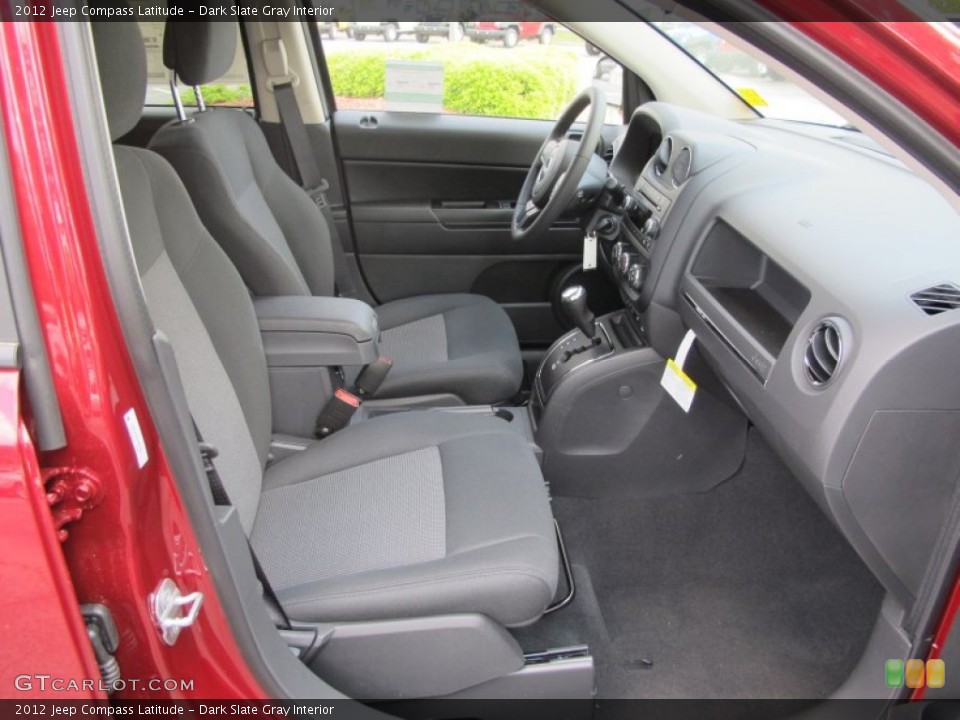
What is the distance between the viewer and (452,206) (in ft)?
8.93

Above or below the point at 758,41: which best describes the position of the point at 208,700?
below

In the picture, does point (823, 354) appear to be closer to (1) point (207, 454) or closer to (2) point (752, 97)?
(1) point (207, 454)

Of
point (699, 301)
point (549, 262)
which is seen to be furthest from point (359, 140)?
point (699, 301)

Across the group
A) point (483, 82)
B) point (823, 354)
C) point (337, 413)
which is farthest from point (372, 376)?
point (483, 82)

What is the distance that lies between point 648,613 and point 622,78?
1614 millimetres

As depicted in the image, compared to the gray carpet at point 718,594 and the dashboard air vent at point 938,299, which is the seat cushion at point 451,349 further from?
the dashboard air vent at point 938,299

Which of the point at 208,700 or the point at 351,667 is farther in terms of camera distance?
the point at 351,667

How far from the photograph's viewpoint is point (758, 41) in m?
0.78

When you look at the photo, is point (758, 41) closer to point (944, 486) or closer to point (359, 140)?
point (944, 486)

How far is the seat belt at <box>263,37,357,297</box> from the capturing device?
2.51m

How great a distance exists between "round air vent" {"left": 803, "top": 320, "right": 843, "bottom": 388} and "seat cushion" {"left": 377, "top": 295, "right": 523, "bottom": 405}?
89 cm

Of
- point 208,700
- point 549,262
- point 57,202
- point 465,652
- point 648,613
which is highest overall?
point 57,202

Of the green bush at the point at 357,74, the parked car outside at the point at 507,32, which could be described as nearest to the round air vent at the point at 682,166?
the parked car outside at the point at 507,32

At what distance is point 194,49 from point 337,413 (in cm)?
85
